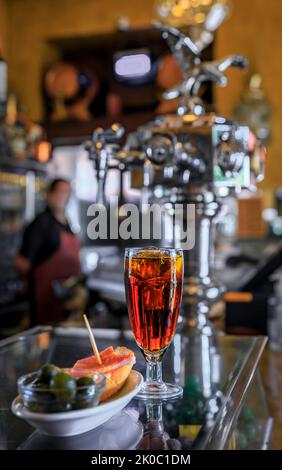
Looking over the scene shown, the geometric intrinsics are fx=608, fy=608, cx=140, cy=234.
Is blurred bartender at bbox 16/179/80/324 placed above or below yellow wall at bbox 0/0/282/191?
below

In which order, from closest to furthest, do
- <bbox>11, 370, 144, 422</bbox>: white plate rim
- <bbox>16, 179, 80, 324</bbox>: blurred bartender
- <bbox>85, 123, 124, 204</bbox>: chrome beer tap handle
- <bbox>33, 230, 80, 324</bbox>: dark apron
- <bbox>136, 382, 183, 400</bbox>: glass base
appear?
1. <bbox>11, 370, 144, 422</bbox>: white plate rim
2. <bbox>136, 382, 183, 400</bbox>: glass base
3. <bbox>85, 123, 124, 204</bbox>: chrome beer tap handle
4. <bbox>33, 230, 80, 324</bbox>: dark apron
5. <bbox>16, 179, 80, 324</bbox>: blurred bartender

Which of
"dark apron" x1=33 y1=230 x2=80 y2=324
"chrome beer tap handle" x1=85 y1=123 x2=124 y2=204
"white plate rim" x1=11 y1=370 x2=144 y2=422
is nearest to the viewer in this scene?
"white plate rim" x1=11 y1=370 x2=144 y2=422

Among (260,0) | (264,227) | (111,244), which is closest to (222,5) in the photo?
(260,0)

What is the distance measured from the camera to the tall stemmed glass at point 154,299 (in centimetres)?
73

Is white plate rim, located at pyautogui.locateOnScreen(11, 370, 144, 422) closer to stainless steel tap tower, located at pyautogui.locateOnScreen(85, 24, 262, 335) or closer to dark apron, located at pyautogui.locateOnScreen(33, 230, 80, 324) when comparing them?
stainless steel tap tower, located at pyautogui.locateOnScreen(85, 24, 262, 335)

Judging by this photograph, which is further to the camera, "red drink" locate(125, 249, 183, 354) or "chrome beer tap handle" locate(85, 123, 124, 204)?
"chrome beer tap handle" locate(85, 123, 124, 204)

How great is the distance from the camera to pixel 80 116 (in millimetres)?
5664

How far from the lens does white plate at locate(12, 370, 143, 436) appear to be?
53cm

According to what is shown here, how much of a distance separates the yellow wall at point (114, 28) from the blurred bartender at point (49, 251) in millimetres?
2219

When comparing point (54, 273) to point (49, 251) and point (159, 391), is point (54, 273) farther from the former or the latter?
point (159, 391)

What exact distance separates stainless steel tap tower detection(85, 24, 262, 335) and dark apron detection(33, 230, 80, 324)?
2.09 metres

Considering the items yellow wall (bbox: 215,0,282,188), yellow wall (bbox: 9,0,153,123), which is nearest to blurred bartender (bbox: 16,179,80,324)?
yellow wall (bbox: 215,0,282,188)
